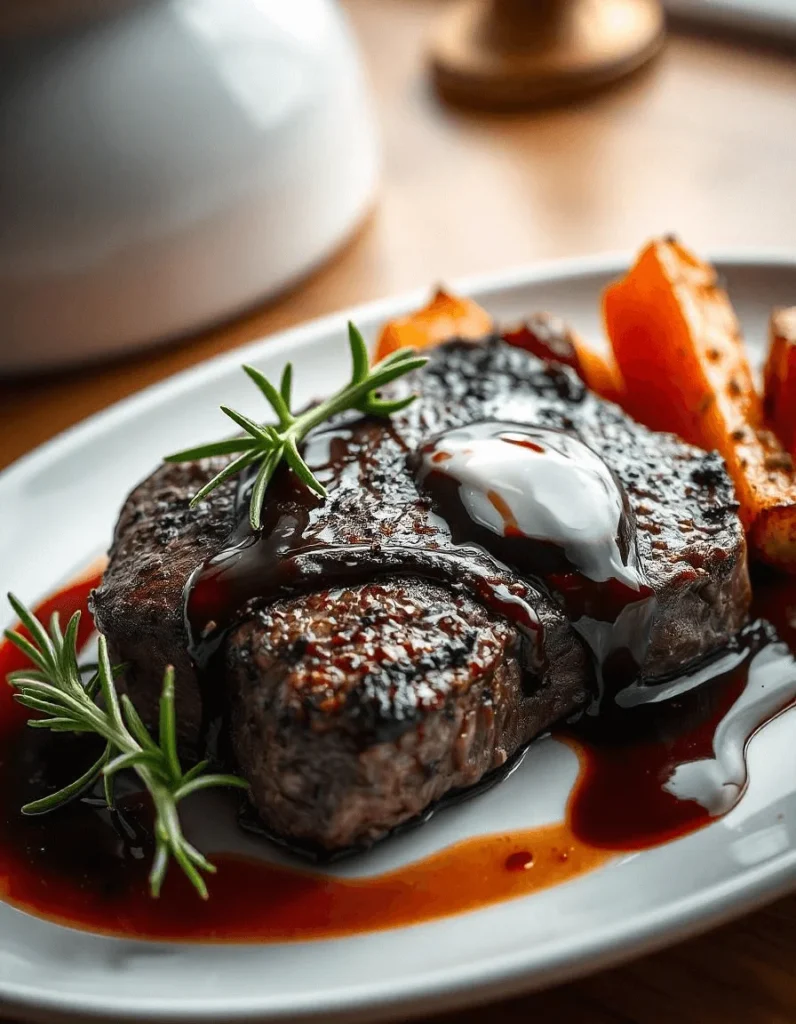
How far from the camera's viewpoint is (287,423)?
208 centimetres

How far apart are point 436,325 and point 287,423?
1.96 feet

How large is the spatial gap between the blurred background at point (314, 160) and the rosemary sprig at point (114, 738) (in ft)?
4.24

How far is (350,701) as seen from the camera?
1669 mm

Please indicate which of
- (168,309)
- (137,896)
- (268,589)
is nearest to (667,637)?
(268,589)

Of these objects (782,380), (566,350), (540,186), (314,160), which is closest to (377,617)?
(566,350)

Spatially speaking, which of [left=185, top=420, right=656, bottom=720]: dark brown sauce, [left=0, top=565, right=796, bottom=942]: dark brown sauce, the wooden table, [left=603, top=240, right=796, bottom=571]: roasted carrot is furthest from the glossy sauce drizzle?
the wooden table

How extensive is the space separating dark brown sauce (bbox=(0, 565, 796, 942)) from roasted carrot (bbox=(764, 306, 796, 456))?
524mm

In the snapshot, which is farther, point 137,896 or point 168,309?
point 168,309

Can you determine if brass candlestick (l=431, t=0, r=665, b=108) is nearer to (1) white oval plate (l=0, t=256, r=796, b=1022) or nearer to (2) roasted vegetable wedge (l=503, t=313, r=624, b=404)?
(2) roasted vegetable wedge (l=503, t=313, r=624, b=404)

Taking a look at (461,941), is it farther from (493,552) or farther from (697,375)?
(697,375)

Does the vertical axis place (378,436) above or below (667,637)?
above

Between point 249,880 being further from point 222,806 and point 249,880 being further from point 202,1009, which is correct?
point 202,1009

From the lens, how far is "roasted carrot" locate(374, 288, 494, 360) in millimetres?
2529

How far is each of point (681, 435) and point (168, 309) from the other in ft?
4.57
